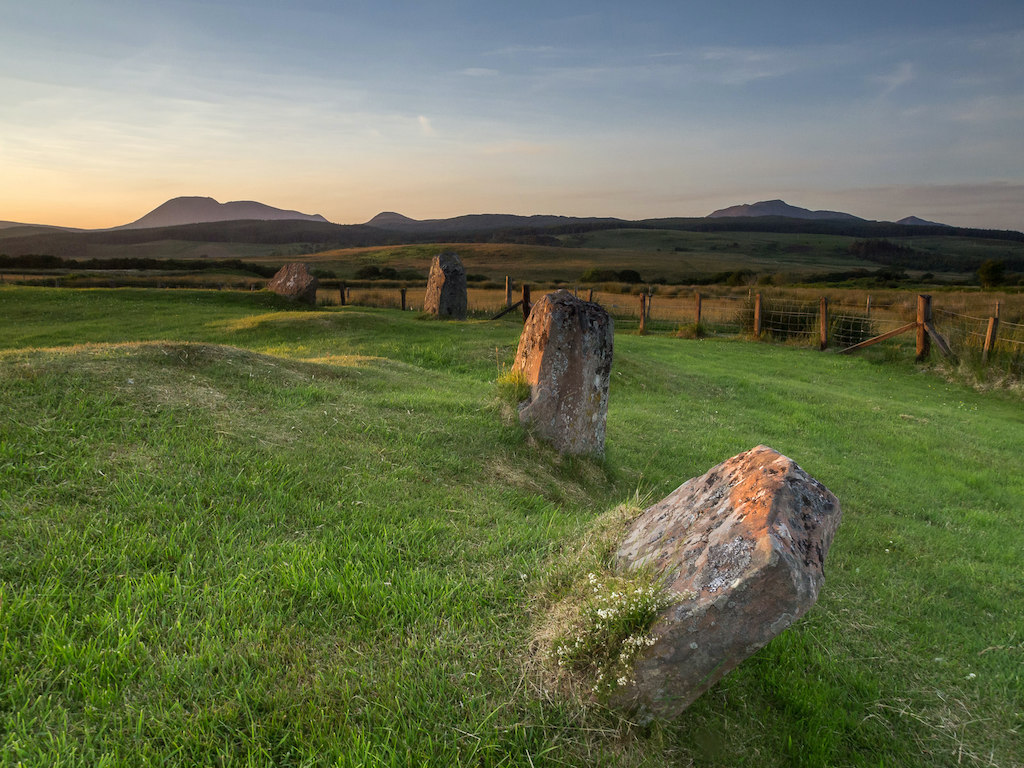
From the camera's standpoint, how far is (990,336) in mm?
18625

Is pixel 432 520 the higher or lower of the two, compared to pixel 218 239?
lower

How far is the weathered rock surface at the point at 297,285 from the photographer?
27.5 meters

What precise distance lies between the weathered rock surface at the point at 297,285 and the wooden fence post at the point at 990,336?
83.3 ft

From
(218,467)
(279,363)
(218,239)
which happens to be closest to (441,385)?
(279,363)

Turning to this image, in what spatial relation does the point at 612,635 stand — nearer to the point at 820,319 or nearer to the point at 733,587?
the point at 733,587

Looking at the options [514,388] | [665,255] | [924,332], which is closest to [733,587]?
[514,388]

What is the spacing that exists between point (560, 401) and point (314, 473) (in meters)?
3.62

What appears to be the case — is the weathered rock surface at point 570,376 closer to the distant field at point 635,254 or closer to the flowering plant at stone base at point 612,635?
the flowering plant at stone base at point 612,635

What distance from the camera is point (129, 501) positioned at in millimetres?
4625

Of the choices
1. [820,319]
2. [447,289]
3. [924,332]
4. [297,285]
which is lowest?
[924,332]

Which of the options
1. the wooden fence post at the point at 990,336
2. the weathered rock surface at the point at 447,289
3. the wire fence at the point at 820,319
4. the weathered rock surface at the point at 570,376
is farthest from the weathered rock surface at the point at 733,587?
the weathered rock surface at the point at 447,289

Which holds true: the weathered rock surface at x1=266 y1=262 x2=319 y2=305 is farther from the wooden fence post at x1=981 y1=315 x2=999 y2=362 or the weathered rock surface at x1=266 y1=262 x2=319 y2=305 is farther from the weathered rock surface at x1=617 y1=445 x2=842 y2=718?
the weathered rock surface at x1=617 y1=445 x2=842 y2=718

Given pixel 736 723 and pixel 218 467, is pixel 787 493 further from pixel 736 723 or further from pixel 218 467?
pixel 218 467

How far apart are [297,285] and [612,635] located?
27.2 meters
